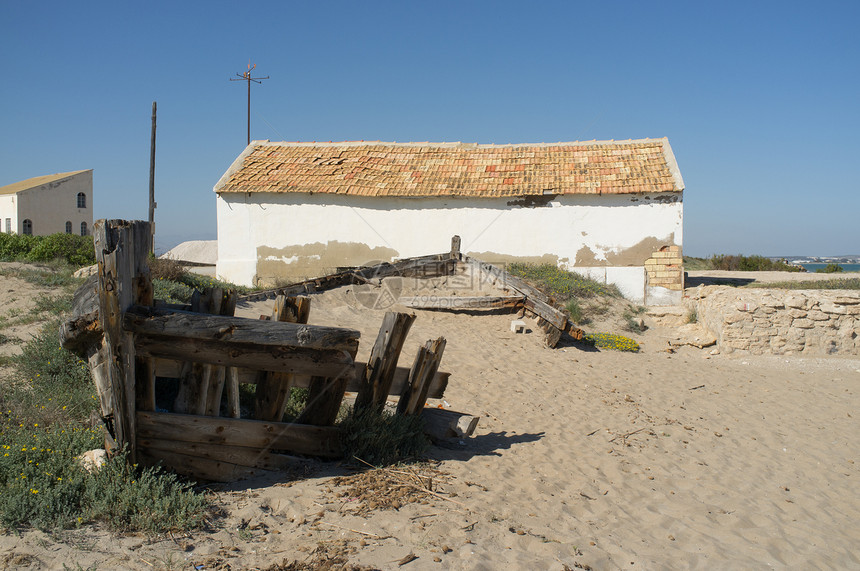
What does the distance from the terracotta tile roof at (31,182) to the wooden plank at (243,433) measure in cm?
3764

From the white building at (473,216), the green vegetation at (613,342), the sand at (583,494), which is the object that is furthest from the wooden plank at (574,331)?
the white building at (473,216)

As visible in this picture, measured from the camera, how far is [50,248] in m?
15.2

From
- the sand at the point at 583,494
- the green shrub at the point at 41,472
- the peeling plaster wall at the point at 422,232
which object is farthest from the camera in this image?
the peeling plaster wall at the point at 422,232

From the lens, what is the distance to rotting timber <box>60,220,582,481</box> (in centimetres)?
368

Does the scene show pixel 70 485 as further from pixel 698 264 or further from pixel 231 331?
pixel 698 264

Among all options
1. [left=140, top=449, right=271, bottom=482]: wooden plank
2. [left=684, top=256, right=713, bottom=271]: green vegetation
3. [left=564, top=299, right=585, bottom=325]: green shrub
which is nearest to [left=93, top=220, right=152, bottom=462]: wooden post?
[left=140, top=449, right=271, bottom=482]: wooden plank

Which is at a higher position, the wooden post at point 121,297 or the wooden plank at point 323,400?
the wooden post at point 121,297

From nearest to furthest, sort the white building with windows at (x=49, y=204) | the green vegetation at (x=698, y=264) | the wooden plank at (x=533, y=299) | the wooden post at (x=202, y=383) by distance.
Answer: the wooden post at (x=202, y=383) < the wooden plank at (x=533, y=299) < the green vegetation at (x=698, y=264) < the white building with windows at (x=49, y=204)

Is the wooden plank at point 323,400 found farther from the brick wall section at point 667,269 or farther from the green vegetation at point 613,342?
the brick wall section at point 667,269

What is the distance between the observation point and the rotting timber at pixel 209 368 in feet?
12.1

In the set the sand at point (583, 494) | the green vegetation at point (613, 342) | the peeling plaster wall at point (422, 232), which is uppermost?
the peeling plaster wall at point (422, 232)

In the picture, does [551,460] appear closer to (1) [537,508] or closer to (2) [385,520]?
(1) [537,508]

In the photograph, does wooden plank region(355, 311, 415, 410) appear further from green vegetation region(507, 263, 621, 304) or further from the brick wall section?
the brick wall section

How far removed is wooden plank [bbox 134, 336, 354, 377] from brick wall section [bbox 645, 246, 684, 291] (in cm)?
1375
